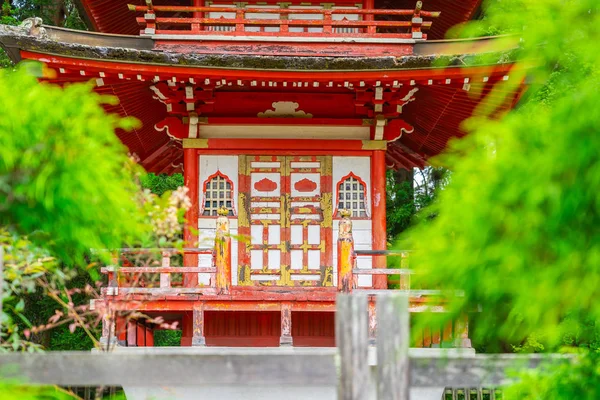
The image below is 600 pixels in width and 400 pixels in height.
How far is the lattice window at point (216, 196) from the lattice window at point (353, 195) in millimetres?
1755

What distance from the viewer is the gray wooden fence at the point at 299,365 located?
156 inches

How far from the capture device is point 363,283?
516 inches

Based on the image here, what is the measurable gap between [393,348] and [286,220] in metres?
9.31

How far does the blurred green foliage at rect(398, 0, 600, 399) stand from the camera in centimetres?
363

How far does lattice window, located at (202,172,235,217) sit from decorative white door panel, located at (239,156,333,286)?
7.8 inches

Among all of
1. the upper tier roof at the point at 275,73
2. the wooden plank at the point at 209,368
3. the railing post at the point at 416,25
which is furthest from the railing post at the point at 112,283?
the wooden plank at the point at 209,368

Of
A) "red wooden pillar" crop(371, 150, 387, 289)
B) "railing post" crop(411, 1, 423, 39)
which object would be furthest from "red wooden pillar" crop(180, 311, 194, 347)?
"railing post" crop(411, 1, 423, 39)

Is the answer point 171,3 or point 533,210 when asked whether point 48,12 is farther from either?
point 533,210

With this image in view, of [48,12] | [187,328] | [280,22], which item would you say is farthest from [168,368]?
[48,12]

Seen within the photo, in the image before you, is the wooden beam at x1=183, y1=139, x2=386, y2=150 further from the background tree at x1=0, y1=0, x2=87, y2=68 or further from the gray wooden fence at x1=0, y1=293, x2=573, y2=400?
the background tree at x1=0, y1=0, x2=87, y2=68

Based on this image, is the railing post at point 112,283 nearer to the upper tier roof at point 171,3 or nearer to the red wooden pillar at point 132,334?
the red wooden pillar at point 132,334

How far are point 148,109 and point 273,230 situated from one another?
3.53 meters

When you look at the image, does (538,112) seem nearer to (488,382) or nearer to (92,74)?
(488,382)

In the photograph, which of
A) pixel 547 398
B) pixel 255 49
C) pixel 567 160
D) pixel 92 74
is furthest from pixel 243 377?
pixel 255 49
